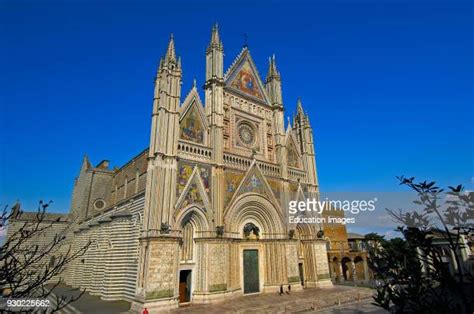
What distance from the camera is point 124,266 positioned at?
20281mm

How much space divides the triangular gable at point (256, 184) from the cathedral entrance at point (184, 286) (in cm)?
761

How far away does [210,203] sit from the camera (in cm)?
2148

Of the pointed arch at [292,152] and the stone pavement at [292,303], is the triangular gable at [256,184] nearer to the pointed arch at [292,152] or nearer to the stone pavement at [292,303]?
the pointed arch at [292,152]

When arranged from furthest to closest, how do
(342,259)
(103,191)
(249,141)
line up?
1. (342,259)
2. (103,191)
3. (249,141)

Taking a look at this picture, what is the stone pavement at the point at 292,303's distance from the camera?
17.4 metres

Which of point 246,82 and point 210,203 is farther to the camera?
point 246,82

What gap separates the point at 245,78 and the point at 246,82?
0.44 metres

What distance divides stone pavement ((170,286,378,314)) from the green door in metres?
0.94

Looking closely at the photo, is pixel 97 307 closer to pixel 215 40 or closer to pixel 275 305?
pixel 275 305

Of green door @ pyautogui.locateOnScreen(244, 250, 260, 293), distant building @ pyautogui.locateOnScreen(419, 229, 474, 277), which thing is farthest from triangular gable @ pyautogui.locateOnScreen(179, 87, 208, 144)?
distant building @ pyautogui.locateOnScreen(419, 229, 474, 277)

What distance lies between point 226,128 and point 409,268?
69.5 ft

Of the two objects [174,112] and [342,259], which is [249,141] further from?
[342,259]

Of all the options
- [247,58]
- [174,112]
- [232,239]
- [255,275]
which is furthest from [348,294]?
[247,58]

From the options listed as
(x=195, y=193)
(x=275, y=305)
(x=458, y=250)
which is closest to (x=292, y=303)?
(x=275, y=305)
